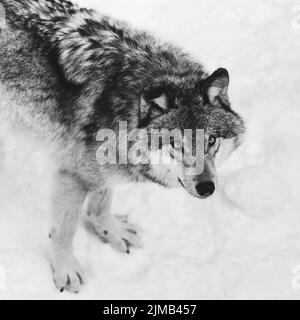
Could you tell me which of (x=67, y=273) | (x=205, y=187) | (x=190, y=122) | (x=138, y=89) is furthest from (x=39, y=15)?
(x=67, y=273)

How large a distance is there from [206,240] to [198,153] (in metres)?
1.78

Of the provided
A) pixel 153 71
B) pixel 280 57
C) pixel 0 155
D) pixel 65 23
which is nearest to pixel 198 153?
pixel 153 71

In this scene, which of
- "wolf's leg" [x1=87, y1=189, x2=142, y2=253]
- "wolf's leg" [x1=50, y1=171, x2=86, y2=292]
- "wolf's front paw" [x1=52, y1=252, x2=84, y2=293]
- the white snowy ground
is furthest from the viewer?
"wolf's leg" [x1=87, y1=189, x2=142, y2=253]

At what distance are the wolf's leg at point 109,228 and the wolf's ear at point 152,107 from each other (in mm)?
1440

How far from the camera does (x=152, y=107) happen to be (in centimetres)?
398

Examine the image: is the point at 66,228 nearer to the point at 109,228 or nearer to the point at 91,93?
the point at 109,228

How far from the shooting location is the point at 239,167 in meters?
6.07

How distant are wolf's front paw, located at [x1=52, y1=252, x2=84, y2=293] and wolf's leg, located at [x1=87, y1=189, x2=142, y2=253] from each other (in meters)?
0.50

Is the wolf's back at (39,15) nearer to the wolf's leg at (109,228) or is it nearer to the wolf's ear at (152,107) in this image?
the wolf's ear at (152,107)

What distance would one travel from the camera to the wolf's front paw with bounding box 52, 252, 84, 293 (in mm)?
4891

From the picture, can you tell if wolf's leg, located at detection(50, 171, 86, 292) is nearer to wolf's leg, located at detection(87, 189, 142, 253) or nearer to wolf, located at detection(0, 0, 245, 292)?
wolf, located at detection(0, 0, 245, 292)

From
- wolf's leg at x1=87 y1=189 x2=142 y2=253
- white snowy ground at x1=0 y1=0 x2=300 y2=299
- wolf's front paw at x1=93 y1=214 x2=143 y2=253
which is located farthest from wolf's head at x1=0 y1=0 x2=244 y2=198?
white snowy ground at x1=0 y1=0 x2=300 y2=299

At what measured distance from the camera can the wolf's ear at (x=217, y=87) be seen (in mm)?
3939

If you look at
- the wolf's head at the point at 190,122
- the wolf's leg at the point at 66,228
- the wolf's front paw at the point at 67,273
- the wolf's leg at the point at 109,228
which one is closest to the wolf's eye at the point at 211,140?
the wolf's head at the point at 190,122
